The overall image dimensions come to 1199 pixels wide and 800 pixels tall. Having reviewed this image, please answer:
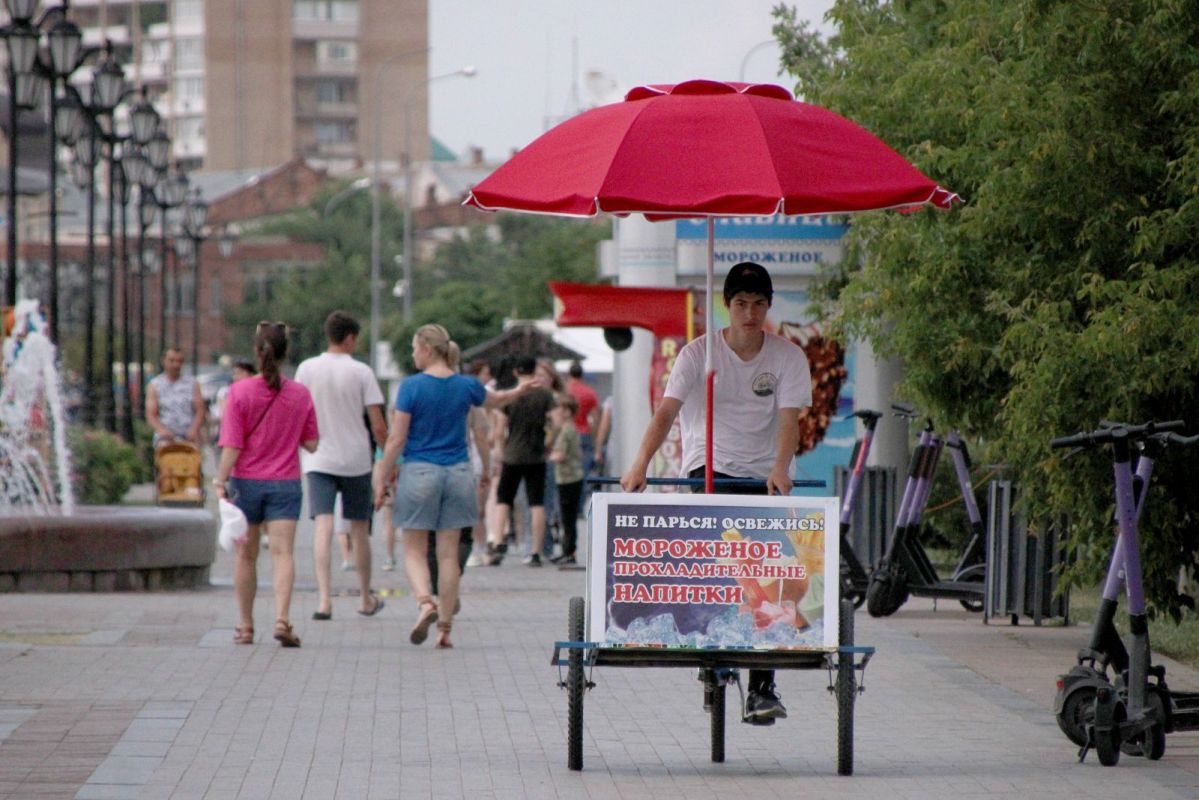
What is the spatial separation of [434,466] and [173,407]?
11.1 metres

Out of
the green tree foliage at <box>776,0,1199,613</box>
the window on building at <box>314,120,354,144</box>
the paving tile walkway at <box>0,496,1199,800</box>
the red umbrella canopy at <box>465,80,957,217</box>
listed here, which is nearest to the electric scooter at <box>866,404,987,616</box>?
the paving tile walkway at <box>0,496,1199,800</box>

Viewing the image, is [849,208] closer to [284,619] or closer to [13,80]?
[284,619]

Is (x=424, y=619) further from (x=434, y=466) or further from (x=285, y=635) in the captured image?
(x=434, y=466)

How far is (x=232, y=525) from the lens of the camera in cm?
1162

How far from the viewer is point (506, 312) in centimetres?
7556

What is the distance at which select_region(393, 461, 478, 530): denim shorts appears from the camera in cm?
1205

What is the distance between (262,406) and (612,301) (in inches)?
225

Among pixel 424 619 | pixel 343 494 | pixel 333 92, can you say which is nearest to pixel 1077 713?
pixel 424 619

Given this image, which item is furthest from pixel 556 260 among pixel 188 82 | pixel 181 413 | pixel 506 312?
pixel 188 82

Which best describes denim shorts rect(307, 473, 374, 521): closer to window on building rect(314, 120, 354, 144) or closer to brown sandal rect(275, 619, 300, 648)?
brown sandal rect(275, 619, 300, 648)

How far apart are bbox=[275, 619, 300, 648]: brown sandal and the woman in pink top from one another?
2 cm

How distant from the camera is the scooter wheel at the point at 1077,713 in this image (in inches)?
314

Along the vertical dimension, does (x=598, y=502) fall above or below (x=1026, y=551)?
above

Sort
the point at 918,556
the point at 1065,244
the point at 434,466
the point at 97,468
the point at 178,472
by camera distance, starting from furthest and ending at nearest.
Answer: the point at 178,472 < the point at 97,468 < the point at 918,556 < the point at 434,466 < the point at 1065,244
